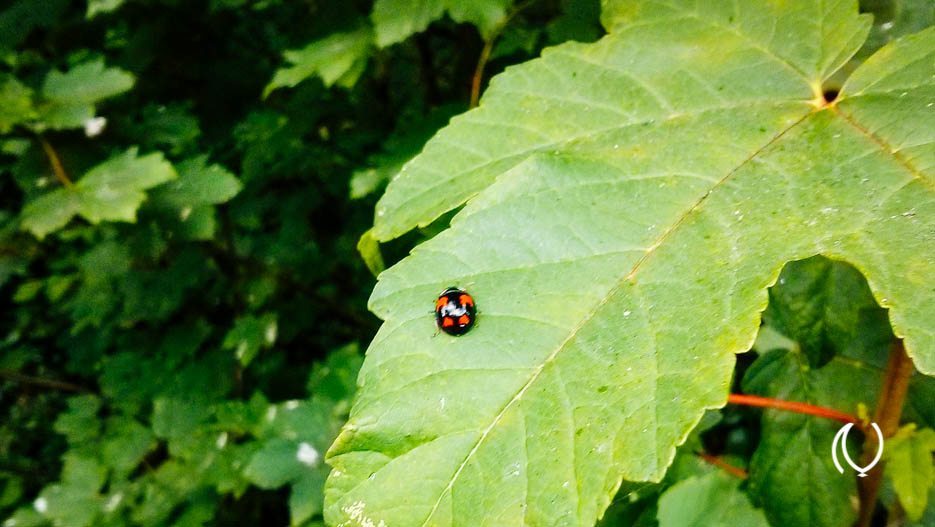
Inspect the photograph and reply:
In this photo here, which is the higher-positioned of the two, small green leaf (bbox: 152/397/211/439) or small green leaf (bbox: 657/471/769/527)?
small green leaf (bbox: 657/471/769/527)

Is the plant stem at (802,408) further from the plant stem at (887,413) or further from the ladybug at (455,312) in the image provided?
the ladybug at (455,312)

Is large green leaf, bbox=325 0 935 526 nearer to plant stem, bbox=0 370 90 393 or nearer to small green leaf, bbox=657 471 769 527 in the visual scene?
small green leaf, bbox=657 471 769 527

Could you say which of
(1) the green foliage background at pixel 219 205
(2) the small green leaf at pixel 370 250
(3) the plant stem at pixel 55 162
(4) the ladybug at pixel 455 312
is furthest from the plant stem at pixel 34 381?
(4) the ladybug at pixel 455 312

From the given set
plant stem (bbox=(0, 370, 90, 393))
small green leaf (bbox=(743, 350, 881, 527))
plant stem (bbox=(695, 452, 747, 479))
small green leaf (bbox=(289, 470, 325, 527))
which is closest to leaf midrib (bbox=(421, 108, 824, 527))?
small green leaf (bbox=(743, 350, 881, 527))

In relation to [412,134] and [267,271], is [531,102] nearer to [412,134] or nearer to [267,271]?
[412,134]

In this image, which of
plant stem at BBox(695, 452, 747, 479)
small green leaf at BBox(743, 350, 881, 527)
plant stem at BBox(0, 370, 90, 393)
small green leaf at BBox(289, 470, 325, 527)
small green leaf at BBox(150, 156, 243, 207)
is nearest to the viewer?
small green leaf at BBox(743, 350, 881, 527)

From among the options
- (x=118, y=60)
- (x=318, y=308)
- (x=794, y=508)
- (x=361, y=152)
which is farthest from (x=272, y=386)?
(x=794, y=508)
